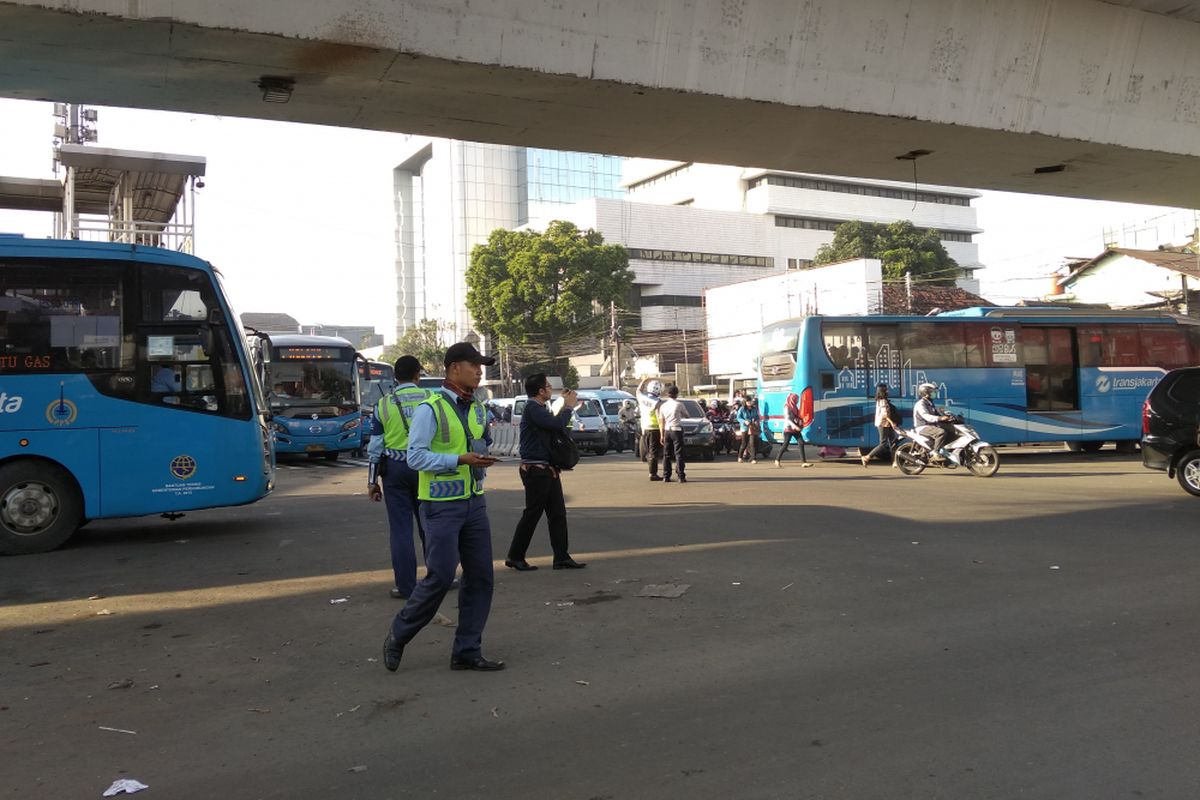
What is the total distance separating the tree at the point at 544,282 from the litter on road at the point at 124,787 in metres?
45.3

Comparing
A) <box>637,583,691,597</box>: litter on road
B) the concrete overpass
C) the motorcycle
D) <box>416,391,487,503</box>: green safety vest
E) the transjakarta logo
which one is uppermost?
the concrete overpass

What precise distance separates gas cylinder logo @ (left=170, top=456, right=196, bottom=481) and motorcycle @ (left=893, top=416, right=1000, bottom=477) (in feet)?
41.2

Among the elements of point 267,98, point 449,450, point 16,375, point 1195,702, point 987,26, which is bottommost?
point 1195,702

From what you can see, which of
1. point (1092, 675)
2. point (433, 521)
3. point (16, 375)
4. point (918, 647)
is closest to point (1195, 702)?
point (1092, 675)

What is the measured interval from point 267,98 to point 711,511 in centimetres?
715

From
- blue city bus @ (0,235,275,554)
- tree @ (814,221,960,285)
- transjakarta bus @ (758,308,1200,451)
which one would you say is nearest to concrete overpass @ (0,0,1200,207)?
blue city bus @ (0,235,275,554)

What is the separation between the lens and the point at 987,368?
2078 centimetres

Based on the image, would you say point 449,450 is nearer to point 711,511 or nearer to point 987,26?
point 711,511

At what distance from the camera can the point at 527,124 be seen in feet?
33.1

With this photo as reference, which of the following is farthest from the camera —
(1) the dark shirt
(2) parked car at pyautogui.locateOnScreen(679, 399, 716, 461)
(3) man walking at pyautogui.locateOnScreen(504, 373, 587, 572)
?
(2) parked car at pyautogui.locateOnScreen(679, 399, 716, 461)

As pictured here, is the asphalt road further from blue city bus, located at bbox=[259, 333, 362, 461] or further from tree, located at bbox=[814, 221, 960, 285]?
tree, located at bbox=[814, 221, 960, 285]

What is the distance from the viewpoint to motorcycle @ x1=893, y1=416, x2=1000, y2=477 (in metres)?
16.6

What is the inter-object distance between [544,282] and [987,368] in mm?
31398

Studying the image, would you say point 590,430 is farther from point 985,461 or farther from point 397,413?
point 397,413
